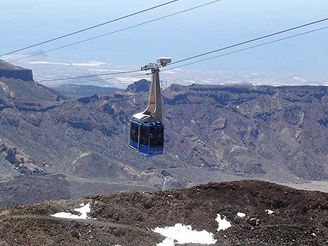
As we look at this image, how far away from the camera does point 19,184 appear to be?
509 ft

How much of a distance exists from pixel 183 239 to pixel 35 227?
9.45m

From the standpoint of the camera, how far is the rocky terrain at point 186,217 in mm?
41688

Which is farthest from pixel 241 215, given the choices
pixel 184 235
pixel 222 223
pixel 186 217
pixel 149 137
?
pixel 149 137

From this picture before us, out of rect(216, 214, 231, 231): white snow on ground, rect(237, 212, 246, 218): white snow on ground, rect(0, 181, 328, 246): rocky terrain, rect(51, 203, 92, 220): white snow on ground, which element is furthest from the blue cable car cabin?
rect(237, 212, 246, 218): white snow on ground

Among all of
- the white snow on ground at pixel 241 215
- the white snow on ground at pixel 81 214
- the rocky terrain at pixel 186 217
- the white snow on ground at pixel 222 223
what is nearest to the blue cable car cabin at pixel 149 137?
the rocky terrain at pixel 186 217

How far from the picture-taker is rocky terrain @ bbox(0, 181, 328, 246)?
41.7m

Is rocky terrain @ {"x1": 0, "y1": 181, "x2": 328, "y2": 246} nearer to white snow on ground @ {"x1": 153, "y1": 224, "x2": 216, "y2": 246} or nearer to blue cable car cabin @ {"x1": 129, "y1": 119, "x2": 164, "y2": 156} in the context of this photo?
white snow on ground @ {"x1": 153, "y1": 224, "x2": 216, "y2": 246}

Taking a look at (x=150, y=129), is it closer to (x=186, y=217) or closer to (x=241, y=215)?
(x=186, y=217)

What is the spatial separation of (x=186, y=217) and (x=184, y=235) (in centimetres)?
228

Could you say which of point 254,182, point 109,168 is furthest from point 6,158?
point 254,182

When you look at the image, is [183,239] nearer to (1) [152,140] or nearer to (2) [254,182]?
(1) [152,140]

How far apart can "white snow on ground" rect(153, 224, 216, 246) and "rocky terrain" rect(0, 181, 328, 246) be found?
0.83 ft

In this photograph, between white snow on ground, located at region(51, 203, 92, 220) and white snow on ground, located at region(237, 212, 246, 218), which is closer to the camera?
white snow on ground, located at region(51, 203, 92, 220)

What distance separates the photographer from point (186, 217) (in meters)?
47.1
